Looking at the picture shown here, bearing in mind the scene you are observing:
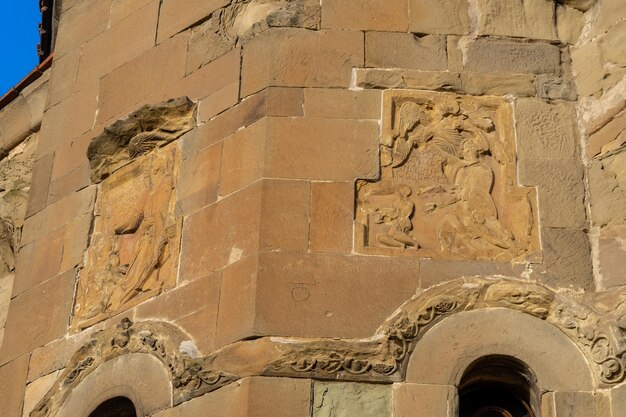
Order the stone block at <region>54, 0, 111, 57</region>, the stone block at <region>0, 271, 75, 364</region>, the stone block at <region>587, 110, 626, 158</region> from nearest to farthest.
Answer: the stone block at <region>587, 110, 626, 158</region> < the stone block at <region>0, 271, 75, 364</region> < the stone block at <region>54, 0, 111, 57</region>

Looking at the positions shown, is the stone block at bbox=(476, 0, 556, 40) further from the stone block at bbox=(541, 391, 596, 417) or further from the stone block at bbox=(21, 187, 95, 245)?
the stone block at bbox=(21, 187, 95, 245)

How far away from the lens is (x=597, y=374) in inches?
290

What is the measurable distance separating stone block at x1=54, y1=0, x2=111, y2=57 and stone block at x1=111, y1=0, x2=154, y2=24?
0.06 metres

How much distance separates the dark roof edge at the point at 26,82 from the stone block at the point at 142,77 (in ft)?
3.76

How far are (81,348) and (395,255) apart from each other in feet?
6.75

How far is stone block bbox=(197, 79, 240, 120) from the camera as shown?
869cm

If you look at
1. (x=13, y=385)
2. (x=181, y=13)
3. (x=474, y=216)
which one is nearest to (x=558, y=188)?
(x=474, y=216)

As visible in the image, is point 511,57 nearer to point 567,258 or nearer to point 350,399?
point 567,258

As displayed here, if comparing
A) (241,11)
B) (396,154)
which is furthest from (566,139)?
(241,11)

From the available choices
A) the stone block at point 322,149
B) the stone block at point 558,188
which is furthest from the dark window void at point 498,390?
the stone block at point 322,149

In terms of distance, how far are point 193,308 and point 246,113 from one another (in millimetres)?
1314

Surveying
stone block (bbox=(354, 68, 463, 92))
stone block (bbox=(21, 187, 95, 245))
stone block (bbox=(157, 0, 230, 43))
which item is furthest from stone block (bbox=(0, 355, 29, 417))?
stone block (bbox=(354, 68, 463, 92))

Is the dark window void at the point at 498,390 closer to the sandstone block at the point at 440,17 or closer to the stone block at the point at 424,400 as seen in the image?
the stone block at the point at 424,400

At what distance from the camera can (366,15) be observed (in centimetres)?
877
